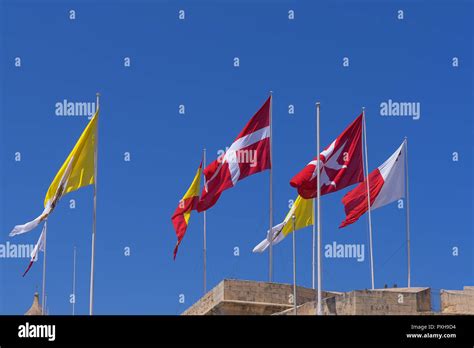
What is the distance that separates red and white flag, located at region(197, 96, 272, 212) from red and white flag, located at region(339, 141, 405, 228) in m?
4.01

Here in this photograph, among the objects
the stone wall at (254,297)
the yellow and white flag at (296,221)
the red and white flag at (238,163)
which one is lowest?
the stone wall at (254,297)

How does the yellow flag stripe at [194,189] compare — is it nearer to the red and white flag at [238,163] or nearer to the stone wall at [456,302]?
the red and white flag at [238,163]

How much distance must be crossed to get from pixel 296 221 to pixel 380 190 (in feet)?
14.3

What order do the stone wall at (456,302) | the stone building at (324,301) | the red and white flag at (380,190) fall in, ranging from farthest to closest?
1. the red and white flag at (380,190)
2. the stone wall at (456,302)
3. the stone building at (324,301)

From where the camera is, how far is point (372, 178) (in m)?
48.3

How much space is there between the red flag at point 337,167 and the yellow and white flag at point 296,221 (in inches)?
223

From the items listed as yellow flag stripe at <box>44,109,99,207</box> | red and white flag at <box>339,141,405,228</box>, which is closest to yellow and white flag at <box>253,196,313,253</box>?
red and white flag at <box>339,141,405,228</box>

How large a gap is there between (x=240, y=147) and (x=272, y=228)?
3.88 meters

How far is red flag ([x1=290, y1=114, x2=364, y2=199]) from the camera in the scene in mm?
43188

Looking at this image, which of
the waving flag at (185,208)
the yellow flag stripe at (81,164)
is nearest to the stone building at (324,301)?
the waving flag at (185,208)

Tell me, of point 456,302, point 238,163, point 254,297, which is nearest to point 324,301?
point 456,302

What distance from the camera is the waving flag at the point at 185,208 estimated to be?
49156mm
